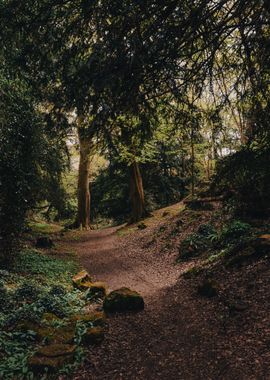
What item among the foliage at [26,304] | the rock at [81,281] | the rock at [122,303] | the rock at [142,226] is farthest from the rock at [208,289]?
the rock at [142,226]

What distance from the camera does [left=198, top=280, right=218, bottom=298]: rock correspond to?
6.52 m

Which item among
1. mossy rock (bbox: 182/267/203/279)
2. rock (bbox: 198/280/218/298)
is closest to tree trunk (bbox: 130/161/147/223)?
mossy rock (bbox: 182/267/203/279)

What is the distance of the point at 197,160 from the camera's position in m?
25.4

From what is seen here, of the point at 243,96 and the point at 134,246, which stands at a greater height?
the point at 243,96

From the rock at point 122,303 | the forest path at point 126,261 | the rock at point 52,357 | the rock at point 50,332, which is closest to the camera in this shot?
the rock at point 52,357

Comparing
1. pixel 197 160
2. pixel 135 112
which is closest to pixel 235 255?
pixel 135 112

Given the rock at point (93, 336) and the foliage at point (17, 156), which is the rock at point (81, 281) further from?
the rock at point (93, 336)

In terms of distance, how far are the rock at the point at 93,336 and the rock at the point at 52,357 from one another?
1.24 ft

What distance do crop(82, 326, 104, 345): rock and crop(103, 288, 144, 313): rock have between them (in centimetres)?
124

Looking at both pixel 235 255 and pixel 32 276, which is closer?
pixel 235 255

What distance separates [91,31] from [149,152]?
12.6 meters

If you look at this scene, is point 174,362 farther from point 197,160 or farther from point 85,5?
point 197,160

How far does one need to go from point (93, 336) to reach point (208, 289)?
255 cm

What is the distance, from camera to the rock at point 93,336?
16.9ft
